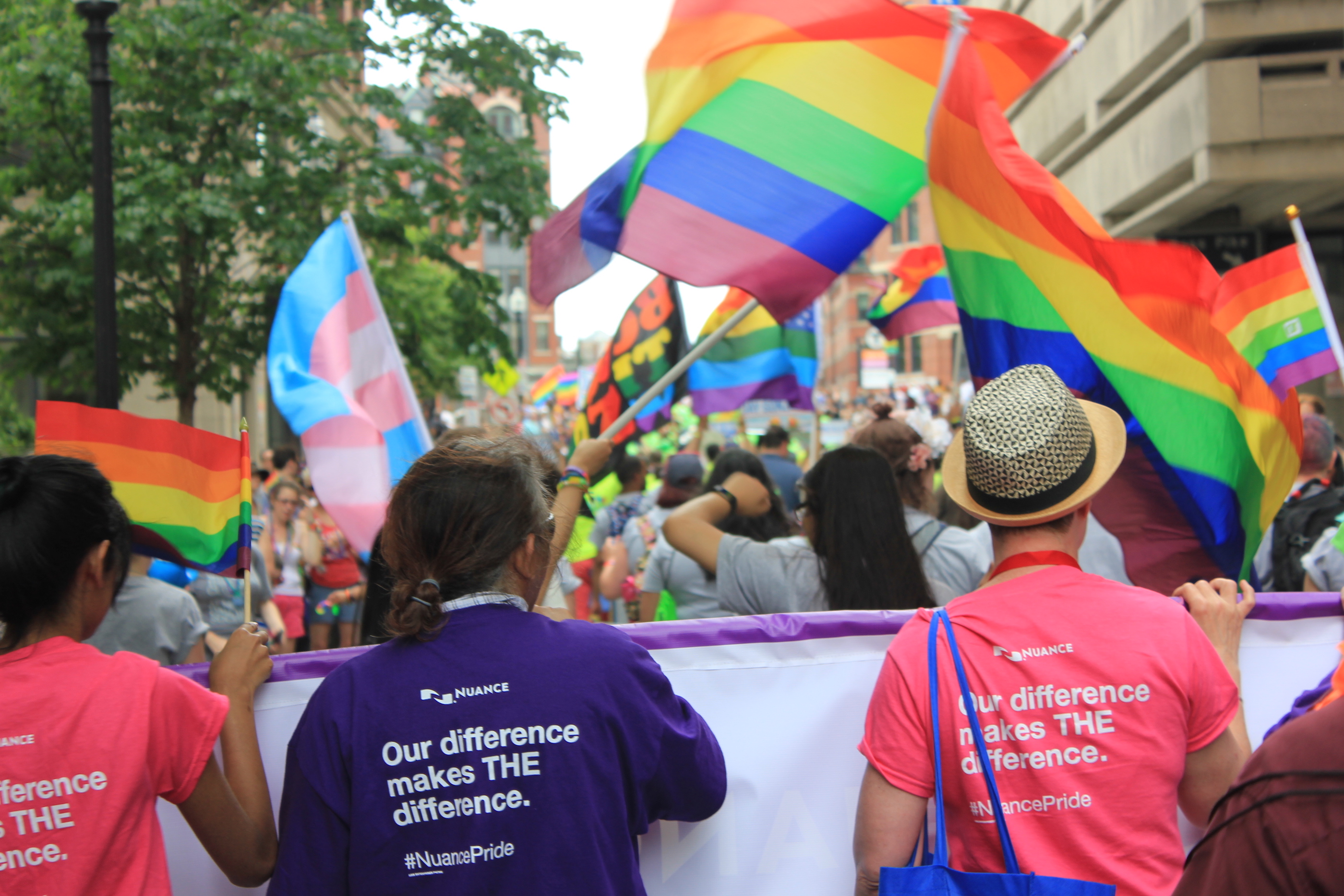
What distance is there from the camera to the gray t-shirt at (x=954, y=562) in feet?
12.9

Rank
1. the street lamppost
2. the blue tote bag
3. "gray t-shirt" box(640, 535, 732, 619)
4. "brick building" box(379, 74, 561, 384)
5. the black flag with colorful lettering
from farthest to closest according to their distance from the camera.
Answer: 1. "brick building" box(379, 74, 561, 384)
2. the black flag with colorful lettering
3. the street lamppost
4. "gray t-shirt" box(640, 535, 732, 619)
5. the blue tote bag

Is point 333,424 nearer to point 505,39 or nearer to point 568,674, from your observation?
point 568,674

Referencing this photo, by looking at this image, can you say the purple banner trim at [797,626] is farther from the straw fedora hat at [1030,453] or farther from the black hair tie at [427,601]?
the black hair tie at [427,601]

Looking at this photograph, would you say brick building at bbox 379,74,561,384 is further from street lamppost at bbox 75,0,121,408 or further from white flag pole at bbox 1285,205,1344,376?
white flag pole at bbox 1285,205,1344,376

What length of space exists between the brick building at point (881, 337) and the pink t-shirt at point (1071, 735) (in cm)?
2393

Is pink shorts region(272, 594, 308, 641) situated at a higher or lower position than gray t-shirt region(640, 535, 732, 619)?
lower

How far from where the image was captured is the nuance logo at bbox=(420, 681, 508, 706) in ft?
6.17

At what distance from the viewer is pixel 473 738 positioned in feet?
6.14

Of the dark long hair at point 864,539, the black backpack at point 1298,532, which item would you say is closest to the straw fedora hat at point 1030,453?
the dark long hair at point 864,539

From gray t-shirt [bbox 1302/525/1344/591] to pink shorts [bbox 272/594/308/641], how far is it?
6.41 metres

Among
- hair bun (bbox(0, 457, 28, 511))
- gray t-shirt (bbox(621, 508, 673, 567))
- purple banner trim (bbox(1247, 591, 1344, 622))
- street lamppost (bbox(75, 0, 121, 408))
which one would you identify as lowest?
gray t-shirt (bbox(621, 508, 673, 567))

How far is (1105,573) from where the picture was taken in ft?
14.4

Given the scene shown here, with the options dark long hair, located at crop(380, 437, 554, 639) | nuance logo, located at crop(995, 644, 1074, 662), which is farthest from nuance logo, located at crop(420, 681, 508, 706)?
nuance logo, located at crop(995, 644, 1074, 662)

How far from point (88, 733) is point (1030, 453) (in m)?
1.73
